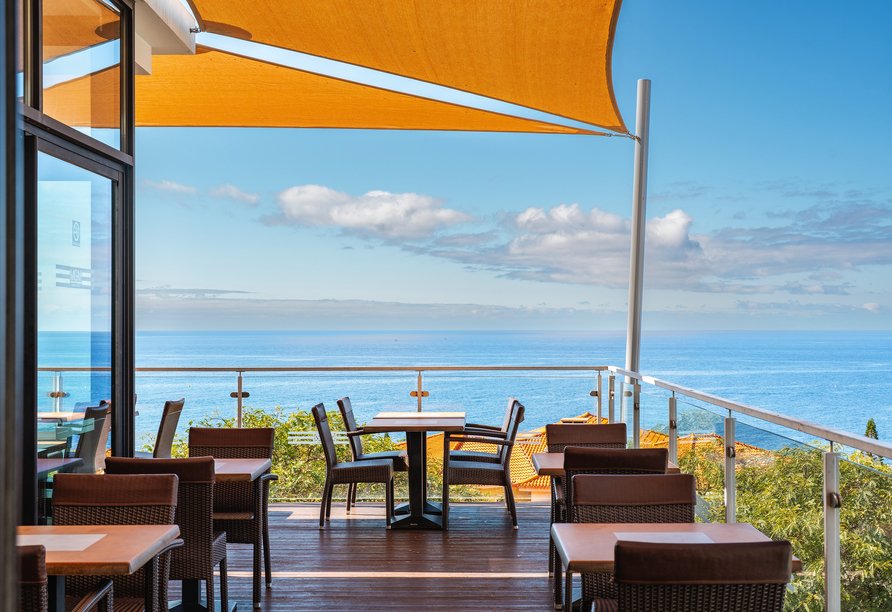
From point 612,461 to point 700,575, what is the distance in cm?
176

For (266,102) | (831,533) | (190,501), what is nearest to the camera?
(831,533)

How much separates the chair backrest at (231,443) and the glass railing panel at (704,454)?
107 inches

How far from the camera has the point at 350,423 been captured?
6.64 m

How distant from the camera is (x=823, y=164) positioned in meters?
58.1

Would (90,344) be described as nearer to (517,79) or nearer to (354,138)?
(517,79)

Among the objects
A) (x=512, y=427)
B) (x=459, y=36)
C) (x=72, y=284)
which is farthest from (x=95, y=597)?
(x=512, y=427)

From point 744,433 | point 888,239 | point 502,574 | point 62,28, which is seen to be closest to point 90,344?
point 62,28

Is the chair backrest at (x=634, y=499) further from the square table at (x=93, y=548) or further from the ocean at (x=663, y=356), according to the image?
the ocean at (x=663, y=356)

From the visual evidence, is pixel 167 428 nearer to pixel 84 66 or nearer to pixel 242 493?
pixel 242 493

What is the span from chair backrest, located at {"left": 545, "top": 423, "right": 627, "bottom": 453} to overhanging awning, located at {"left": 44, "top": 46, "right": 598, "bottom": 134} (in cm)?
309

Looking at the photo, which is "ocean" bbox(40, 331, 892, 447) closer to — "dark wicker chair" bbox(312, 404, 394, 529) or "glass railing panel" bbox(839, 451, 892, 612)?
"dark wicker chair" bbox(312, 404, 394, 529)

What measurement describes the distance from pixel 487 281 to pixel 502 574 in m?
50.7

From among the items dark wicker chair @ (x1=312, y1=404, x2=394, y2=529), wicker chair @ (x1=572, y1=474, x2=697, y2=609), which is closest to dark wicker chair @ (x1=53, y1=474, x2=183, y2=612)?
wicker chair @ (x1=572, y1=474, x2=697, y2=609)

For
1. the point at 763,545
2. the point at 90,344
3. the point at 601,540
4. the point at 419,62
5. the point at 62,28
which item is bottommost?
the point at 601,540
